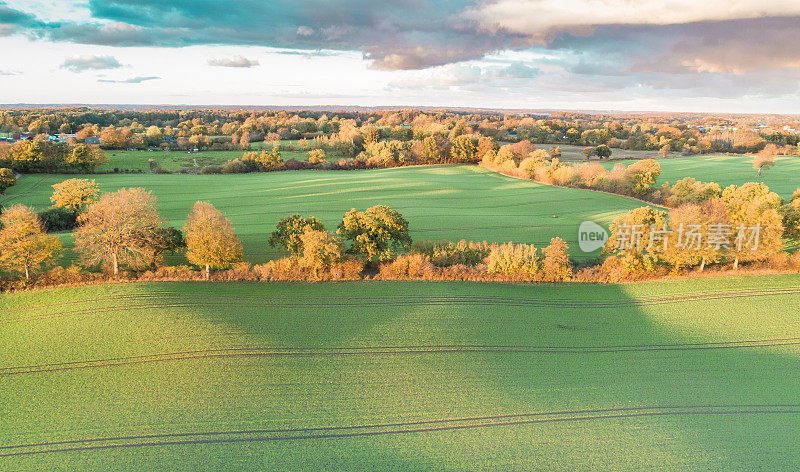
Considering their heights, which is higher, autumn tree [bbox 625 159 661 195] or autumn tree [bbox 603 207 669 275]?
autumn tree [bbox 625 159 661 195]

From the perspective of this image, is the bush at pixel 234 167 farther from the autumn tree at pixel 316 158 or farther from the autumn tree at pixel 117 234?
the autumn tree at pixel 117 234

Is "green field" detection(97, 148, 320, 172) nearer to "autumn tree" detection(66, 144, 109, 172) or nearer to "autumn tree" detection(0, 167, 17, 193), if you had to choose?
"autumn tree" detection(66, 144, 109, 172)

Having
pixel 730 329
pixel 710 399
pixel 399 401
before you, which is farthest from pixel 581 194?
pixel 399 401

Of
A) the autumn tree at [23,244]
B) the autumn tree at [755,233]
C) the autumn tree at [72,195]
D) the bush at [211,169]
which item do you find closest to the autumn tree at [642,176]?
the autumn tree at [755,233]

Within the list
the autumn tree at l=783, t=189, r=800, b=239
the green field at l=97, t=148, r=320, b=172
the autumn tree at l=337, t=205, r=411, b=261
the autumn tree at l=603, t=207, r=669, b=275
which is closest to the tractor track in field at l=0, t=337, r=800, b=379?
the autumn tree at l=603, t=207, r=669, b=275

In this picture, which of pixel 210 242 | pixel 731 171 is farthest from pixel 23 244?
pixel 731 171

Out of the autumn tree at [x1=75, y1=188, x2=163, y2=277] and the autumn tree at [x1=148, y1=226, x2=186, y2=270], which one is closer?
the autumn tree at [x1=75, y1=188, x2=163, y2=277]

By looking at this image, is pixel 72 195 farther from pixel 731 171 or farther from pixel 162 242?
pixel 731 171
